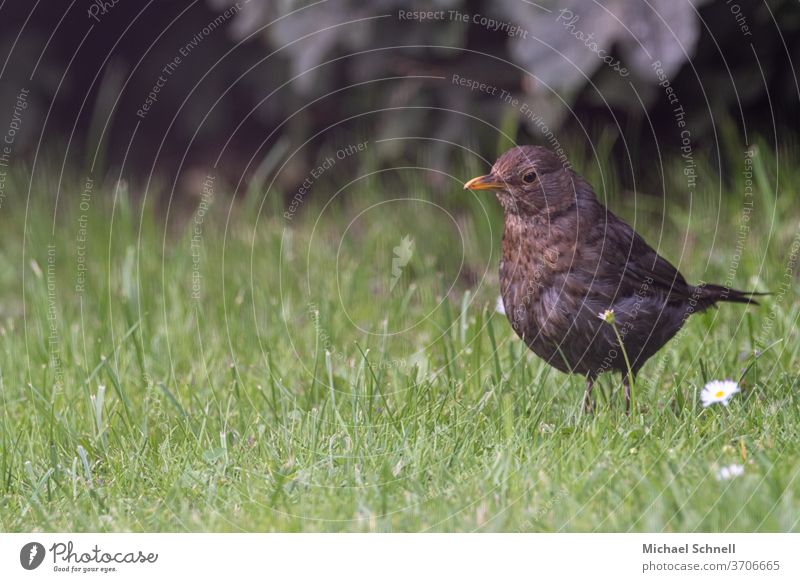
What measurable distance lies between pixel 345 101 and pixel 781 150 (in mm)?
2070

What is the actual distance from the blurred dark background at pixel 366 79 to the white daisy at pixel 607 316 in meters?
1.13

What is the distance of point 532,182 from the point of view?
3568mm

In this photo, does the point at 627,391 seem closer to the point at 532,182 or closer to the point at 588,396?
the point at 588,396

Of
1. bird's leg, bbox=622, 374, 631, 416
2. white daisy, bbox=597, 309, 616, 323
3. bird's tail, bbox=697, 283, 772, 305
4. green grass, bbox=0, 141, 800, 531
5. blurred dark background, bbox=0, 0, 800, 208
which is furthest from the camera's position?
blurred dark background, bbox=0, 0, 800, 208

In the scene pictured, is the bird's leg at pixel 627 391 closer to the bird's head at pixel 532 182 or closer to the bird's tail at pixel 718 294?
the bird's tail at pixel 718 294

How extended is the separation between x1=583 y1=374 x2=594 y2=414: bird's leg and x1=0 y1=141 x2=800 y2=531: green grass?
0.04 metres

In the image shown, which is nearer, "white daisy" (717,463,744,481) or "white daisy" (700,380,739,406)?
"white daisy" (717,463,744,481)

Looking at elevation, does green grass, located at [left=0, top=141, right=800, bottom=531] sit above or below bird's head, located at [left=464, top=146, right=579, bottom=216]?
below

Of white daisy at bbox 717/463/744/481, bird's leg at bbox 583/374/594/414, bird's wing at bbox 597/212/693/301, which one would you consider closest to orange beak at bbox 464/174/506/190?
bird's wing at bbox 597/212/693/301

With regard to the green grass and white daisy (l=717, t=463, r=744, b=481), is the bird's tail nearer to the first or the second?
the green grass

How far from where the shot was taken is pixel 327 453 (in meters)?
3.29

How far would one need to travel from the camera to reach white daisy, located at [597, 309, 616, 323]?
3.34 metres

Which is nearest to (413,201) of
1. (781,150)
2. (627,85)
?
(627,85)
